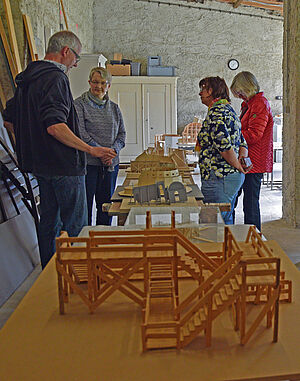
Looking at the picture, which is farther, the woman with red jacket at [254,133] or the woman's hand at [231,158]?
the woman with red jacket at [254,133]

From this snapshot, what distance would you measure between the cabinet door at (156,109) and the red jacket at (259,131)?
24.9ft

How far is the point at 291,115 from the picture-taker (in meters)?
4.84

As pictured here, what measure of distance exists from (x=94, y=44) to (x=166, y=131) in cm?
323

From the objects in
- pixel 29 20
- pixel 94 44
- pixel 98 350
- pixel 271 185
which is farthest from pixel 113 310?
pixel 94 44

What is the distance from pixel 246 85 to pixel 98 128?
4.34 feet

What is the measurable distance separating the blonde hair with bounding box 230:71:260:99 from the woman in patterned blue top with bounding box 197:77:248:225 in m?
0.57

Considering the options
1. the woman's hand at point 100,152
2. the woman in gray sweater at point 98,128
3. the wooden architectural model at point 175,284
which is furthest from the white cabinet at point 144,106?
the wooden architectural model at point 175,284

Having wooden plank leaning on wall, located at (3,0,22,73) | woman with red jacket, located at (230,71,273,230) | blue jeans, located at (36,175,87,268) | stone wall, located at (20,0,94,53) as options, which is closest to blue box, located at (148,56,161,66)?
stone wall, located at (20,0,94,53)

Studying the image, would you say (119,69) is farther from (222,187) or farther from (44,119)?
(44,119)

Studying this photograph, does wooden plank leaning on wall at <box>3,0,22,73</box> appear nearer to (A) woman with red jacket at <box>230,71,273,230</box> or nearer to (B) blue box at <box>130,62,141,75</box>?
(A) woman with red jacket at <box>230,71,273,230</box>

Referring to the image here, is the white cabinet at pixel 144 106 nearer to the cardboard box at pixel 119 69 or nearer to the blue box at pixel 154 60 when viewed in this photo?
the cardboard box at pixel 119 69

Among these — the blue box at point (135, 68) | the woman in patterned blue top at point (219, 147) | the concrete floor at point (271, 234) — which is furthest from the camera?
the blue box at point (135, 68)

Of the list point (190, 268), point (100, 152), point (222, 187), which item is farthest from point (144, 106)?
point (190, 268)

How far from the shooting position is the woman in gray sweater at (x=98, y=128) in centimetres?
373
